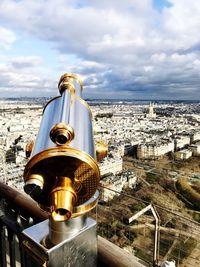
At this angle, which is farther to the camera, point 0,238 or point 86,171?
point 0,238

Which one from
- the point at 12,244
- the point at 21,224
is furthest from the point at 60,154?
the point at 12,244

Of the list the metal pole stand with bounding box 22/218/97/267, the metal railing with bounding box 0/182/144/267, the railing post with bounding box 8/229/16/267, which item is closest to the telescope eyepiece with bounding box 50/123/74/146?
the metal pole stand with bounding box 22/218/97/267

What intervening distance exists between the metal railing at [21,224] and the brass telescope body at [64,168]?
0.20 m

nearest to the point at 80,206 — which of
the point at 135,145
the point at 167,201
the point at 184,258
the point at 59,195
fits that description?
the point at 59,195

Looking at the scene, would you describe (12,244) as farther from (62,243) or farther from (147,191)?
(147,191)

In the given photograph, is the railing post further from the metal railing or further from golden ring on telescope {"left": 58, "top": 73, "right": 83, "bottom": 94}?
golden ring on telescope {"left": 58, "top": 73, "right": 83, "bottom": 94}

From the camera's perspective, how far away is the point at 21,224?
968 mm

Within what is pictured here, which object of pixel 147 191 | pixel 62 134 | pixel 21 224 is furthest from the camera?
pixel 147 191

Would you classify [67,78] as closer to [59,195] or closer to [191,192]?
[59,195]

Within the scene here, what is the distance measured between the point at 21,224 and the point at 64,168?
562 mm

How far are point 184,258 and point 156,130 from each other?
34945 mm

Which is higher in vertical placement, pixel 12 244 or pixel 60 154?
pixel 60 154

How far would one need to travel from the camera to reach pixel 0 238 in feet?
3.64

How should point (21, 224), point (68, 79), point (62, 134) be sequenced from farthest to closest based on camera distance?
point (21, 224) → point (68, 79) → point (62, 134)
